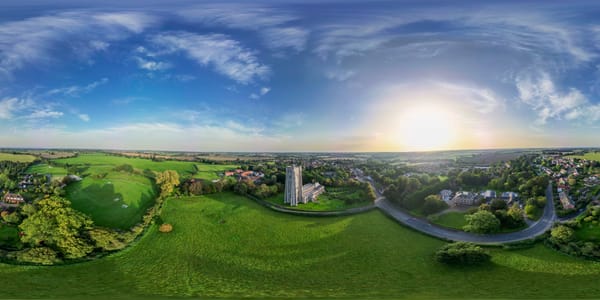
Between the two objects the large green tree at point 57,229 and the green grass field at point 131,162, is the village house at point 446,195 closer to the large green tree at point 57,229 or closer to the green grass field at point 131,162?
the green grass field at point 131,162

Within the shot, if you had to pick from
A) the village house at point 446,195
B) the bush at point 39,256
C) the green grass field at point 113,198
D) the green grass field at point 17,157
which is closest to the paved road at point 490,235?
the village house at point 446,195

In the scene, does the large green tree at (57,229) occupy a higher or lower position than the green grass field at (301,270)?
higher

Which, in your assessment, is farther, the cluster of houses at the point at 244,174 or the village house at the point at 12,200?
the cluster of houses at the point at 244,174

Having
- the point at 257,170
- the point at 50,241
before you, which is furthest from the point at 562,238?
the point at 50,241

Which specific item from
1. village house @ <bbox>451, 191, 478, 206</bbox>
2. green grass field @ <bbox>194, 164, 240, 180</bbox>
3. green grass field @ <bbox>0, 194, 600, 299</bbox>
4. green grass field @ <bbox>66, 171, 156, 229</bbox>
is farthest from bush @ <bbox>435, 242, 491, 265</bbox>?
green grass field @ <bbox>66, 171, 156, 229</bbox>

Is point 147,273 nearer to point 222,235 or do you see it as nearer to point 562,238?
point 222,235

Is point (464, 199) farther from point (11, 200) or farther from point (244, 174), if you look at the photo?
point (11, 200)

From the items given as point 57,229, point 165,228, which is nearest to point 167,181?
point 165,228
